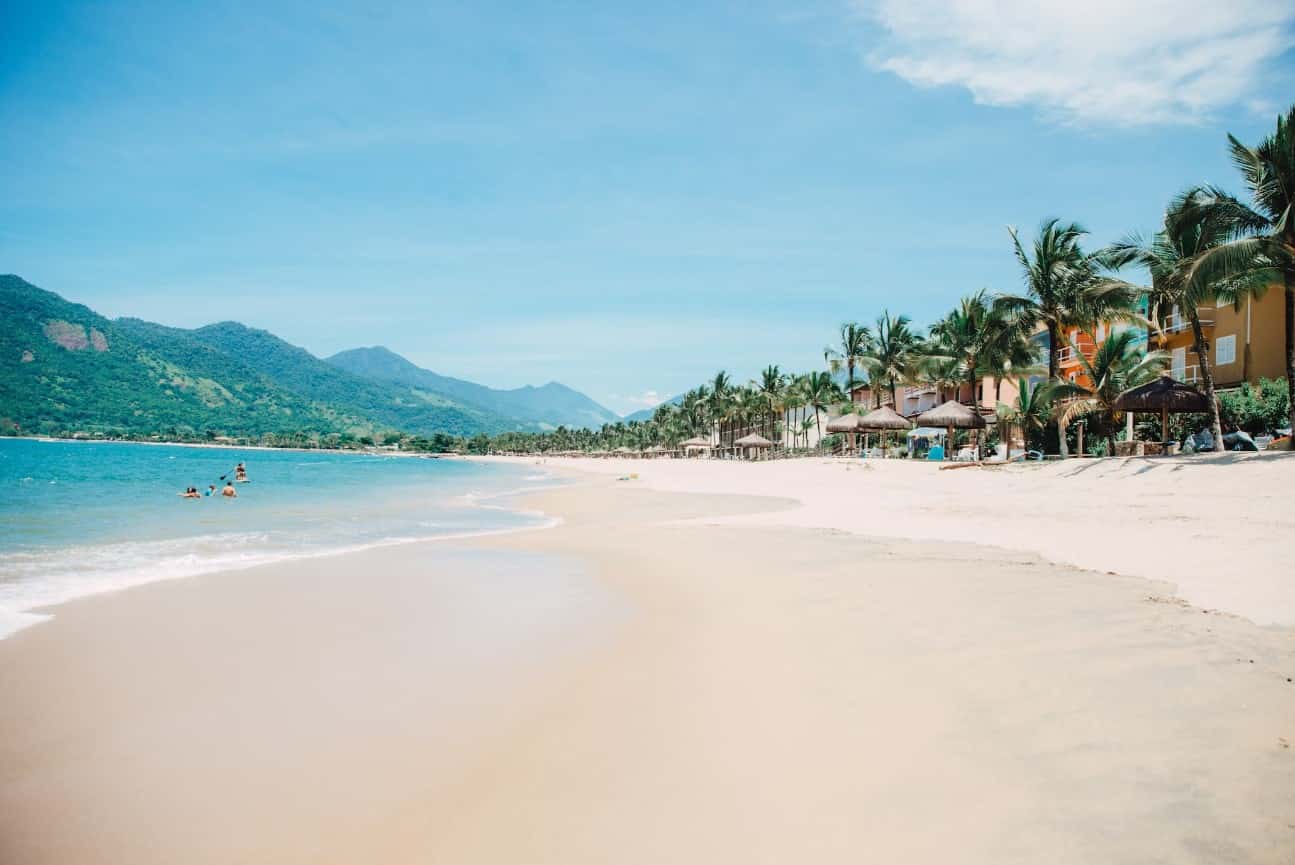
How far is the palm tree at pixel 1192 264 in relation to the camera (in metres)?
15.0

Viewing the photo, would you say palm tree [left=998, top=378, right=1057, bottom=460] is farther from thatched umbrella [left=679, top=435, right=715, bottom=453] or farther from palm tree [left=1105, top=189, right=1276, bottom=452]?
thatched umbrella [left=679, top=435, right=715, bottom=453]

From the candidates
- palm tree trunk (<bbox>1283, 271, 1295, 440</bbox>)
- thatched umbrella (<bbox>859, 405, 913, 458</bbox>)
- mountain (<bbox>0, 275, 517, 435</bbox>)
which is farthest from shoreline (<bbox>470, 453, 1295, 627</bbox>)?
mountain (<bbox>0, 275, 517, 435</bbox>)

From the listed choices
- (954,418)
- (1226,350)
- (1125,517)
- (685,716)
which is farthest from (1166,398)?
(685,716)

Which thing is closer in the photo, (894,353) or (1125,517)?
(1125,517)

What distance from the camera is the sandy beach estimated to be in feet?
10.2

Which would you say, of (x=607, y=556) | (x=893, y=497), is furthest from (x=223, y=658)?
(x=893, y=497)

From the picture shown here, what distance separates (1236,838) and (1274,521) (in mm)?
9265

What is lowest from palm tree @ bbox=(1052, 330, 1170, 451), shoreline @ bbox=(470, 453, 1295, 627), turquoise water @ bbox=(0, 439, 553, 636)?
turquoise water @ bbox=(0, 439, 553, 636)

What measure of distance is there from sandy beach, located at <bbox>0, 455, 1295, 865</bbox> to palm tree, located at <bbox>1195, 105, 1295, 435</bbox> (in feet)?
23.5

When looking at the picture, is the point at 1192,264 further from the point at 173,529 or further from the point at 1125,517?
the point at 173,529

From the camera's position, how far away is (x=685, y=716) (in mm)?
4523

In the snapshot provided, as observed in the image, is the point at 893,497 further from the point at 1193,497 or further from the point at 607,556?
the point at 607,556

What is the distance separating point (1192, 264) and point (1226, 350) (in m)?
13.1

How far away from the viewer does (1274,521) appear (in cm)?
963
